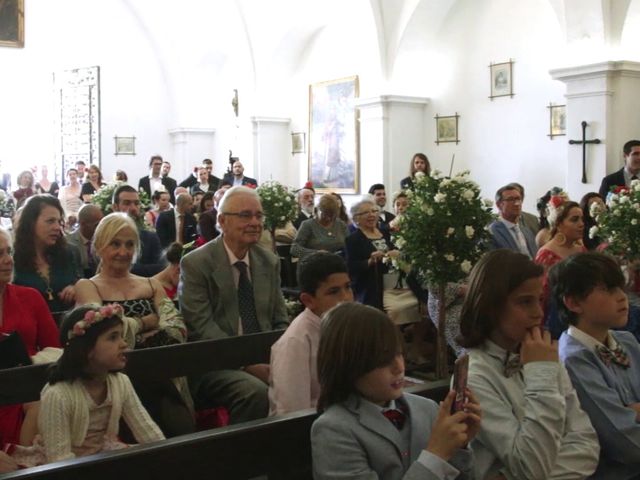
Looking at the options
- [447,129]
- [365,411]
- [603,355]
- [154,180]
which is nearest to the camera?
[365,411]

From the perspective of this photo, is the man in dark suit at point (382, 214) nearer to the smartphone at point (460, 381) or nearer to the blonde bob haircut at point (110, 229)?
the blonde bob haircut at point (110, 229)

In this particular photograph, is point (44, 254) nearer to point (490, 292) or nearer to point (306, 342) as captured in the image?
point (306, 342)

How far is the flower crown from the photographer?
3.33 meters

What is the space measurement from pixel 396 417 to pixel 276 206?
25.9ft

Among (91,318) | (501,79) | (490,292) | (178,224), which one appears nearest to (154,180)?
(178,224)

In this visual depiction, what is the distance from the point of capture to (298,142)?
1806 cm

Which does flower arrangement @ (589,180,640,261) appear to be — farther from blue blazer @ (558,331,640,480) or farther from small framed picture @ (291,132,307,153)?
small framed picture @ (291,132,307,153)

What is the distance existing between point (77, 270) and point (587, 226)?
5.05m

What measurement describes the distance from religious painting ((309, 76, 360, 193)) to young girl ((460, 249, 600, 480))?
518 inches

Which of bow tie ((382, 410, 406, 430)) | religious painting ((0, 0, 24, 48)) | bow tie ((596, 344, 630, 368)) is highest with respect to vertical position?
religious painting ((0, 0, 24, 48))

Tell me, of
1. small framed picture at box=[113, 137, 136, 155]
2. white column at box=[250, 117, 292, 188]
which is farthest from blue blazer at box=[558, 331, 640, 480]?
small framed picture at box=[113, 137, 136, 155]

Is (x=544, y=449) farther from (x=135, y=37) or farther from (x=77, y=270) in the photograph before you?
(x=135, y=37)

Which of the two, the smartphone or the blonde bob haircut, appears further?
the blonde bob haircut

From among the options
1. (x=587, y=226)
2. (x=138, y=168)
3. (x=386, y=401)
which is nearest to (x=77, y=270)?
(x=386, y=401)
